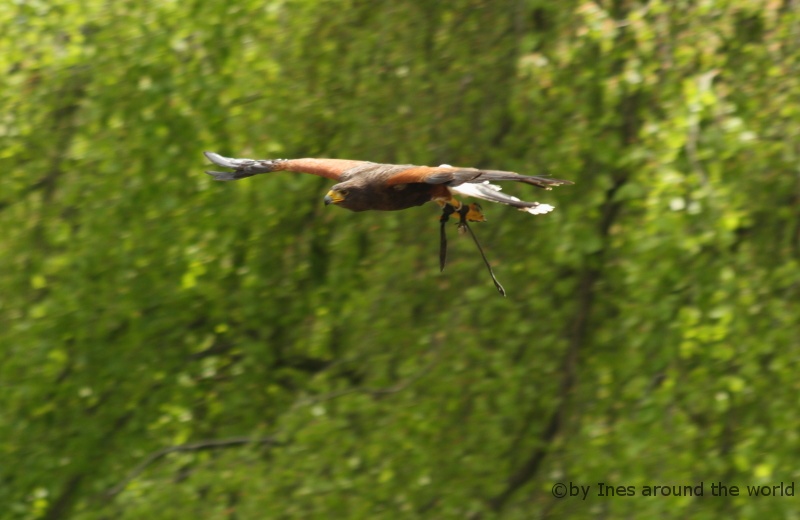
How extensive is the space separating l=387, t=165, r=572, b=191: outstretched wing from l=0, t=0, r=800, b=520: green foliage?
2.44 m

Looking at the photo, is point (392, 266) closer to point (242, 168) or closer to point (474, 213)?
point (242, 168)

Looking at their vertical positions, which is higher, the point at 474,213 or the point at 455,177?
the point at 455,177

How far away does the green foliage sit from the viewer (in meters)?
6.90

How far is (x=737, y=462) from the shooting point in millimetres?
6578

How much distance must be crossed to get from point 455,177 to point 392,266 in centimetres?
362

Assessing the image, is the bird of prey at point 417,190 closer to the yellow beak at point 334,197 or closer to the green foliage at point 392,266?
the yellow beak at point 334,197

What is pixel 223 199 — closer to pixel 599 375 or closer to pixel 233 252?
pixel 233 252

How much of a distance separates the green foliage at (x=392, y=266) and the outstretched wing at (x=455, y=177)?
2438mm

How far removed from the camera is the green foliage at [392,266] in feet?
22.6

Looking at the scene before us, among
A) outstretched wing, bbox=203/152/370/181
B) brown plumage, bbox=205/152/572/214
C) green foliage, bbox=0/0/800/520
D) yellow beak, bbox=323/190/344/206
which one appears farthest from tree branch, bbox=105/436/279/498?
yellow beak, bbox=323/190/344/206

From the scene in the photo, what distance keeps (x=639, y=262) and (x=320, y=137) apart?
8.92 ft

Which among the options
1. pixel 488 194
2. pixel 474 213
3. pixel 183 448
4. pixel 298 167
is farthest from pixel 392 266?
pixel 488 194

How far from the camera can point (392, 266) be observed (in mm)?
8016

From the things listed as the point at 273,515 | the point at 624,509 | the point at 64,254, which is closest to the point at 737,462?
the point at 624,509
